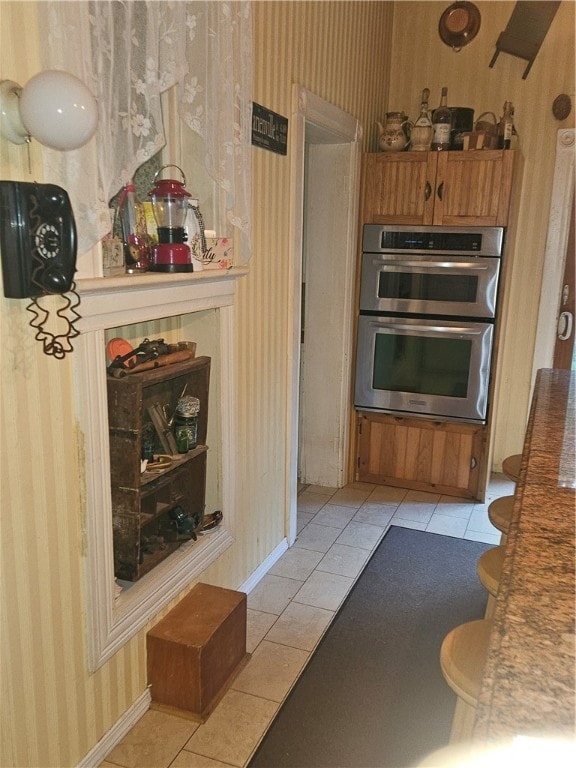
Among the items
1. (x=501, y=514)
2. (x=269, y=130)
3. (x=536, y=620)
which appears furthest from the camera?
(x=269, y=130)

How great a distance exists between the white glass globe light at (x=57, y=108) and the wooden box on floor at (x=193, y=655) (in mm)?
1498

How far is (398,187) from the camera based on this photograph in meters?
3.54

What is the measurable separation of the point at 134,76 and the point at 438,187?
2.29 m

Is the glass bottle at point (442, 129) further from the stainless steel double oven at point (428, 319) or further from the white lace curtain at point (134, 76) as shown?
the white lace curtain at point (134, 76)

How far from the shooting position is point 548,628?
87 cm

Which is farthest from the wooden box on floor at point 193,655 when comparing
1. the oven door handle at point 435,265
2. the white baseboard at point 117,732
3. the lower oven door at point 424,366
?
the oven door handle at point 435,265

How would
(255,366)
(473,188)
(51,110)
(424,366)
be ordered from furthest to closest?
1. (424,366)
2. (473,188)
3. (255,366)
4. (51,110)

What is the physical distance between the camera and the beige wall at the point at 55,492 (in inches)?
55.2

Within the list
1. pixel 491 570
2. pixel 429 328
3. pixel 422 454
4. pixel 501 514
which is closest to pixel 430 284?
pixel 429 328

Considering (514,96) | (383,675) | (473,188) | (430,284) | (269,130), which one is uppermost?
(514,96)

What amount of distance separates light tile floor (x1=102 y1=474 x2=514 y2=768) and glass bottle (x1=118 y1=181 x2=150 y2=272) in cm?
143

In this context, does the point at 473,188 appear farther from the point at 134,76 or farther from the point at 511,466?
the point at 134,76

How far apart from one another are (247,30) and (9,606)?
5.88ft

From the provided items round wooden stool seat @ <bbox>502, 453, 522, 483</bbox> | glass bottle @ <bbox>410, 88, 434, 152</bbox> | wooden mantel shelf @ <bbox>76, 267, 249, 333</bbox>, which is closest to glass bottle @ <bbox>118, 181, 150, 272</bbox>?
wooden mantel shelf @ <bbox>76, 267, 249, 333</bbox>
